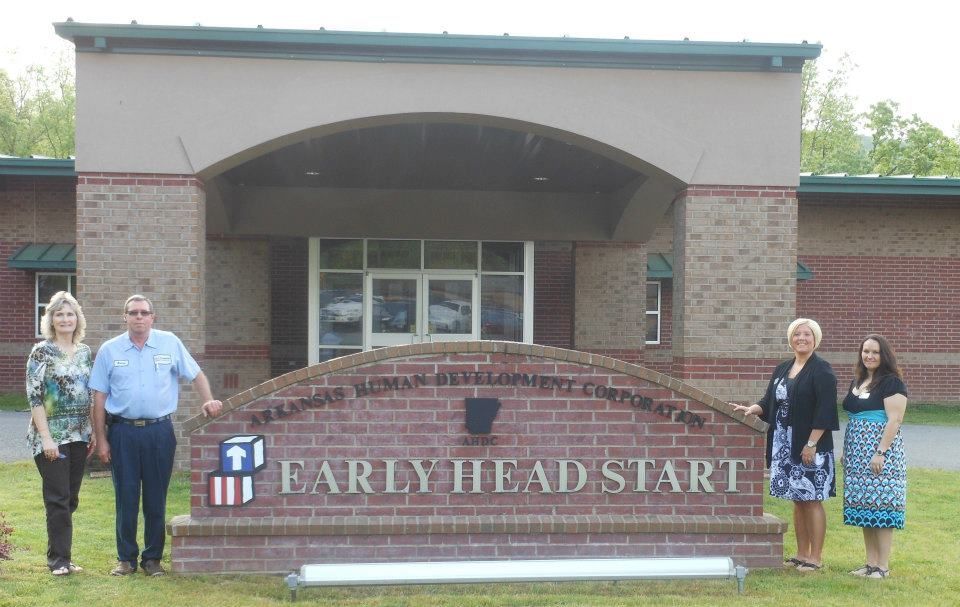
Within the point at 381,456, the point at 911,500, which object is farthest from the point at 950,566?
the point at 381,456

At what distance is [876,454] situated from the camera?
5.89 m

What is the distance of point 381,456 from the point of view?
5977 millimetres

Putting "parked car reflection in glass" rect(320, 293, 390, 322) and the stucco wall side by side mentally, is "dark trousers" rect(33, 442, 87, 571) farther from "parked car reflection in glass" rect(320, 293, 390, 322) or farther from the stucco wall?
"parked car reflection in glass" rect(320, 293, 390, 322)

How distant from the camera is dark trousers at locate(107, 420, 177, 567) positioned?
580 cm

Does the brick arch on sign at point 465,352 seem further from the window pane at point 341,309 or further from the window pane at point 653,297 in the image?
the window pane at point 653,297

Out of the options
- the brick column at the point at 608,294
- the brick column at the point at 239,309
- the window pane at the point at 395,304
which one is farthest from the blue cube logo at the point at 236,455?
the brick column at the point at 608,294

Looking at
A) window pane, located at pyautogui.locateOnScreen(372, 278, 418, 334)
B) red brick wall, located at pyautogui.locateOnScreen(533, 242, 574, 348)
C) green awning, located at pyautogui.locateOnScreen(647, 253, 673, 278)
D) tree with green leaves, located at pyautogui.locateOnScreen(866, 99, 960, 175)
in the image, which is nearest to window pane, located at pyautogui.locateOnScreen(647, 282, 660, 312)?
green awning, located at pyautogui.locateOnScreen(647, 253, 673, 278)

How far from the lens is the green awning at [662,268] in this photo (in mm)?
16747

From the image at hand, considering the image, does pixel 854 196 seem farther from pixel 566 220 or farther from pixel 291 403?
pixel 291 403

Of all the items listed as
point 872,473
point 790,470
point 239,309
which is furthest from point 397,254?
point 872,473

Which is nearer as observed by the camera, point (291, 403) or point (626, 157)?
point (291, 403)

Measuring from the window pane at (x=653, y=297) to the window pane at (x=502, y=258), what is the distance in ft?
12.1

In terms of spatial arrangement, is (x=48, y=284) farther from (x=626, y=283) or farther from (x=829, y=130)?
(x=829, y=130)

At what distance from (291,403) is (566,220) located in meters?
10.2
